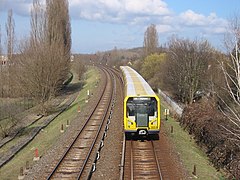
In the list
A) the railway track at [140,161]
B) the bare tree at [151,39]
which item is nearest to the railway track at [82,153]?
the railway track at [140,161]

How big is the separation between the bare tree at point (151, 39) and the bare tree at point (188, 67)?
31.9 m

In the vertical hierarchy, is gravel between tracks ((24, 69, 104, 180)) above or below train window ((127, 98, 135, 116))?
below

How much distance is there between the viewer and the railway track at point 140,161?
14562mm

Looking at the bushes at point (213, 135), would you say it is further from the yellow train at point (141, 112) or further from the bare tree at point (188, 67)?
the bare tree at point (188, 67)

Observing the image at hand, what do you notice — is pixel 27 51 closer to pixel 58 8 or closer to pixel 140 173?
pixel 58 8

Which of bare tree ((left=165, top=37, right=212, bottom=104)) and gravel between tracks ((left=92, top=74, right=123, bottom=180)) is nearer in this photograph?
gravel between tracks ((left=92, top=74, right=123, bottom=180))

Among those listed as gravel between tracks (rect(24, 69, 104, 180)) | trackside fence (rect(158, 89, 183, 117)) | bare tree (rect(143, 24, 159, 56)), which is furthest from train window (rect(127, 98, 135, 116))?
bare tree (rect(143, 24, 159, 56))

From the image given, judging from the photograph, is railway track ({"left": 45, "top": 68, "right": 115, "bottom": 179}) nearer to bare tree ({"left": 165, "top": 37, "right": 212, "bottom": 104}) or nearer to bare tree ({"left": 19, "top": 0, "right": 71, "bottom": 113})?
bare tree ({"left": 19, "top": 0, "right": 71, "bottom": 113})

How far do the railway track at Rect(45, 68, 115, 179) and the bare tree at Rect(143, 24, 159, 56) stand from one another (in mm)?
51129

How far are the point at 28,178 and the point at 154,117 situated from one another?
743 centimetres

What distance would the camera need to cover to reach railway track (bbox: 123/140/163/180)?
573 inches

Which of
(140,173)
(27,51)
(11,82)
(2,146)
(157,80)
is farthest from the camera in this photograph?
(157,80)

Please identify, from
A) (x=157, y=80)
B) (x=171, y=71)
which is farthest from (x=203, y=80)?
(x=157, y=80)

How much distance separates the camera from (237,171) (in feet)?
53.3
